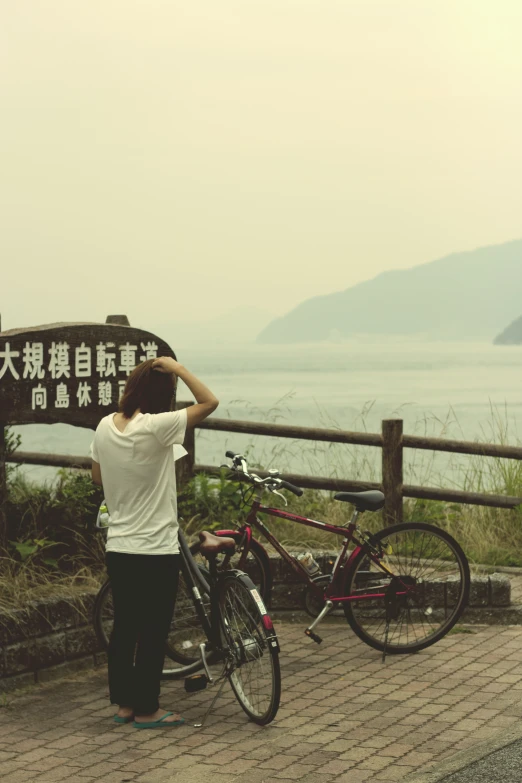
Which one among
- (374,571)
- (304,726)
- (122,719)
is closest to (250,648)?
(304,726)

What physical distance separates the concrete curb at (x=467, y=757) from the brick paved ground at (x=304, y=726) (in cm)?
9

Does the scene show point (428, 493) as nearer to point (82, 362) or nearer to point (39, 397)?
point (82, 362)

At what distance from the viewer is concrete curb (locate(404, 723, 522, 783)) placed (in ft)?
17.1

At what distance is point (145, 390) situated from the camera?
608 cm

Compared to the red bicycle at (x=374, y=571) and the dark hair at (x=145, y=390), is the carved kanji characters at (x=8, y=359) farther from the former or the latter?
the dark hair at (x=145, y=390)

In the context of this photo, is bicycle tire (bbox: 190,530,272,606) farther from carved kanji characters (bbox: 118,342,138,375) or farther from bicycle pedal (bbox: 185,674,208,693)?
carved kanji characters (bbox: 118,342,138,375)

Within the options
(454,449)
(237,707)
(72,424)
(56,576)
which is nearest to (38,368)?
(72,424)

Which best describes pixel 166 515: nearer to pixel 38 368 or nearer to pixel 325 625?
pixel 38 368

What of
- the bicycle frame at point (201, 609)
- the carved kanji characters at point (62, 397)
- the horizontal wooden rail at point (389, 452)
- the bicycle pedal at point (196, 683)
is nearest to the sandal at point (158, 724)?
the bicycle pedal at point (196, 683)

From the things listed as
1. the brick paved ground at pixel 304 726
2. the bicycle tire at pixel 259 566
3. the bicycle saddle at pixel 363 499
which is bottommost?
the brick paved ground at pixel 304 726

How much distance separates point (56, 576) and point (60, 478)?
150 centimetres

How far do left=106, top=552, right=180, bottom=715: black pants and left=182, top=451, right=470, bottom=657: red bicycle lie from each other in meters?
1.09

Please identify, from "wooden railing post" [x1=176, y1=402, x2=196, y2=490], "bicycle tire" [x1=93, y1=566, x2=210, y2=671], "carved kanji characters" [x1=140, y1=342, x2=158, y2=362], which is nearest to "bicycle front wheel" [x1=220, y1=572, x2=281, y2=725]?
"bicycle tire" [x1=93, y1=566, x2=210, y2=671]

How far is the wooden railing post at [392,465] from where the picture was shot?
34.8 ft
